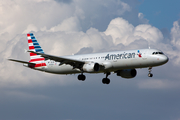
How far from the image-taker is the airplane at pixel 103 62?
71062mm

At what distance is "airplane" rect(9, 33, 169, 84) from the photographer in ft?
233

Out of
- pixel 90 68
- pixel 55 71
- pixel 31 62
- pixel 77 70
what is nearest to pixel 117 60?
pixel 90 68

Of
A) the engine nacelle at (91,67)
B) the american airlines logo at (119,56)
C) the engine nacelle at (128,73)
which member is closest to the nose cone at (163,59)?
the american airlines logo at (119,56)

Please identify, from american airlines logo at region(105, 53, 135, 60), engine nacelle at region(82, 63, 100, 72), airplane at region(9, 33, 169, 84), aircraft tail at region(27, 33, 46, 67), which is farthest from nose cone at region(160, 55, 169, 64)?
aircraft tail at region(27, 33, 46, 67)

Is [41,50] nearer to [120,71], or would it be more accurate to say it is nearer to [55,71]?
[55,71]

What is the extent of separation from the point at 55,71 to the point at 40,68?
164 inches

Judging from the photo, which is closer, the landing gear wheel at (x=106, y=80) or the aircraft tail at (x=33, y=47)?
the landing gear wheel at (x=106, y=80)

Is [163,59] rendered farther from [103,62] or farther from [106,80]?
[106,80]

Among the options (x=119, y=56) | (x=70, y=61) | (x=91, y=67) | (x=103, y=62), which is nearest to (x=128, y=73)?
(x=103, y=62)

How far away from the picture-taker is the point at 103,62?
75000 millimetres

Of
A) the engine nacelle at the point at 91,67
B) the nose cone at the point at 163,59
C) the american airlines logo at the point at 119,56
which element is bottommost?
the engine nacelle at the point at 91,67

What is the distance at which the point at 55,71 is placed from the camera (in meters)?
83.2

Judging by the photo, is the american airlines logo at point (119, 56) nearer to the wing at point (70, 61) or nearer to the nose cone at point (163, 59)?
the nose cone at point (163, 59)

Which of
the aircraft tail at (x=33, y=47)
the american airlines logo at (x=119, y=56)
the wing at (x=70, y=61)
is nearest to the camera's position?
the american airlines logo at (x=119, y=56)
